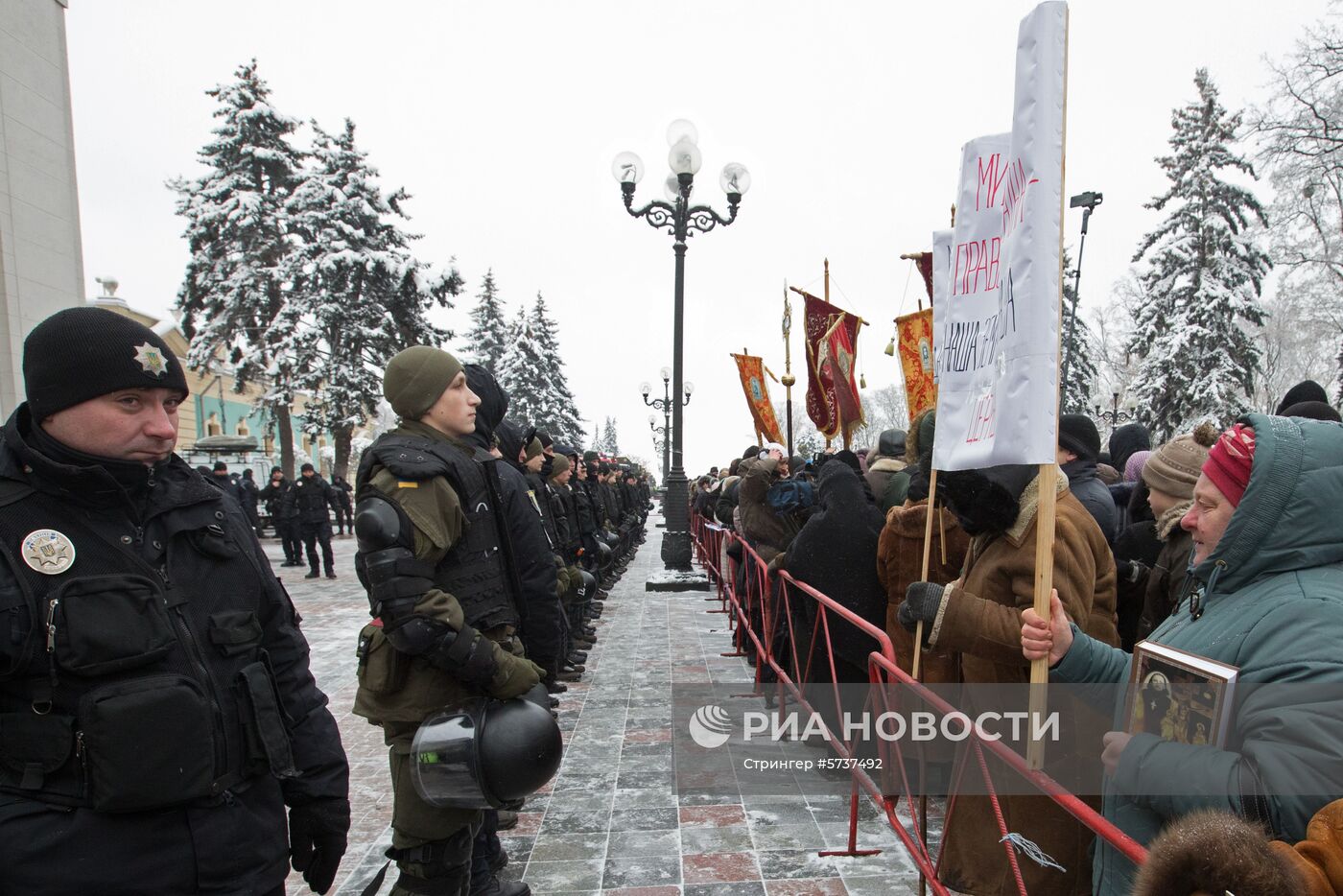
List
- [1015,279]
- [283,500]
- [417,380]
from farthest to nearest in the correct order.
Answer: [283,500]
[417,380]
[1015,279]

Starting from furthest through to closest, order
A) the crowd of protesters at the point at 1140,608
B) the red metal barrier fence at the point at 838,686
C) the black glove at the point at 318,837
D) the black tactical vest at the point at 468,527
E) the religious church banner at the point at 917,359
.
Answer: the religious church banner at the point at 917,359 → the black tactical vest at the point at 468,527 → the red metal barrier fence at the point at 838,686 → the black glove at the point at 318,837 → the crowd of protesters at the point at 1140,608

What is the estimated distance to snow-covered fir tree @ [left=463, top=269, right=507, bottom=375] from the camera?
4378 cm

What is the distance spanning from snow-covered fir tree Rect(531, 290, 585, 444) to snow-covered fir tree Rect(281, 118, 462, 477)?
693 inches

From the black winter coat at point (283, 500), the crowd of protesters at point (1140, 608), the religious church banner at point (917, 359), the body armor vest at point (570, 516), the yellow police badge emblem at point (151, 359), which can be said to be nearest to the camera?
the crowd of protesters at point (1140, 608)

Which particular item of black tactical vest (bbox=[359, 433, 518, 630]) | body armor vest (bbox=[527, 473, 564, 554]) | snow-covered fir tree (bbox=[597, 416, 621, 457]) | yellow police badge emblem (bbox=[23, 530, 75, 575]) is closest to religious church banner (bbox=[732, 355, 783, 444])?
body armor vest (bbox=[527, 473, 564, 554])

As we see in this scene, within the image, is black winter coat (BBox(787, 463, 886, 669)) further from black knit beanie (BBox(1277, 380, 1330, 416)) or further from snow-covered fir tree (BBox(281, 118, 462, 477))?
snow-covered fir tree (BBox(281, 118, 462, 477))

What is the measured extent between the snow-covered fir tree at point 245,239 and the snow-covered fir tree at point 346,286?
2.41 ft

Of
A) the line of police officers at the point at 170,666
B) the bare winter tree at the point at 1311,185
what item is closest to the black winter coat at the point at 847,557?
the line of police officers at the point at 170,666

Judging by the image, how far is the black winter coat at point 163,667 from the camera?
1.66 m

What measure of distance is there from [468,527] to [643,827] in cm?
222

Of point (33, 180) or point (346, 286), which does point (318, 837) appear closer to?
point (33, 180)

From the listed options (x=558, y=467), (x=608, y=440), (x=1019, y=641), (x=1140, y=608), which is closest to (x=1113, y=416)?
(x=558, y=467)

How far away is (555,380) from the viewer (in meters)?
48.0

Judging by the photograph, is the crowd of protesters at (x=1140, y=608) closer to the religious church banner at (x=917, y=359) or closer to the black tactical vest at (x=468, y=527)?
the black tactical vest at (x=468, y=527)
